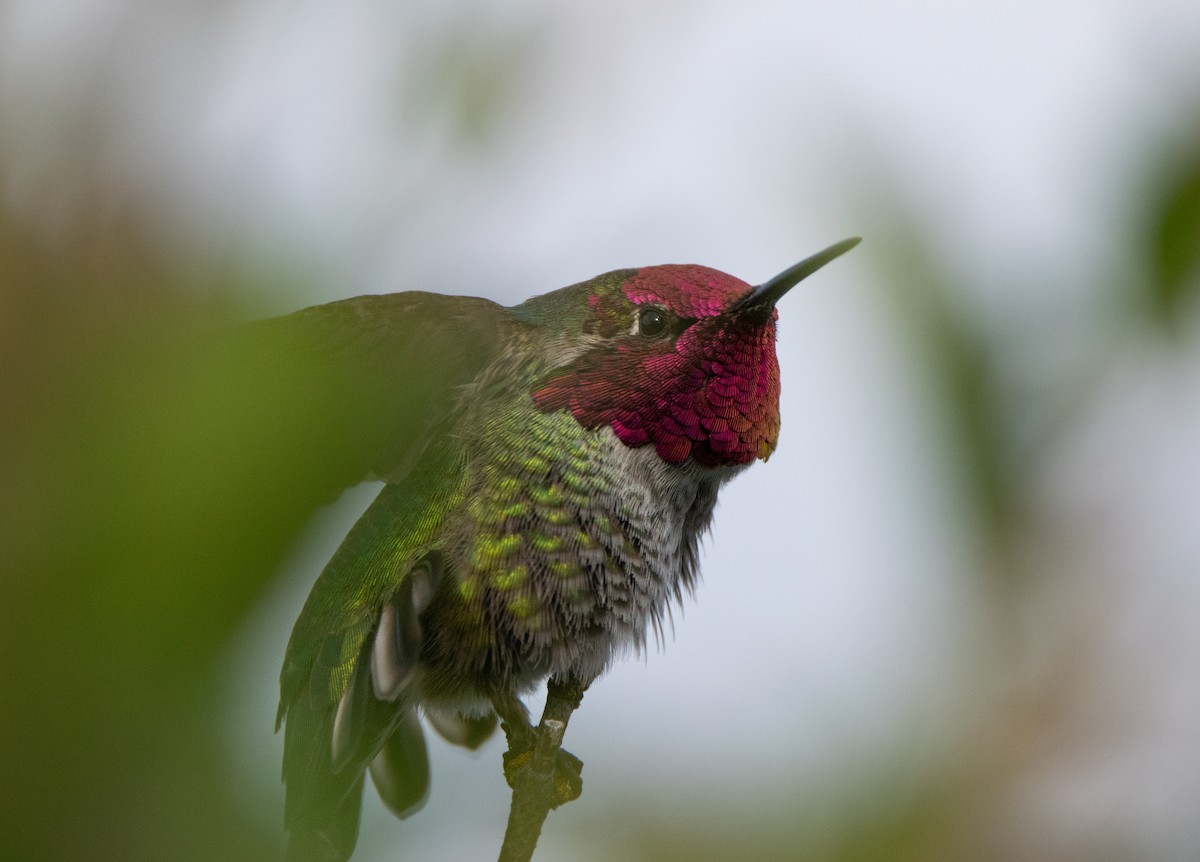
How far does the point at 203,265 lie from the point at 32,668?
24cm

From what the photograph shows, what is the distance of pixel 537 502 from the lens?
2271 millimetres

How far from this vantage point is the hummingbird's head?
→ 2.32 metres

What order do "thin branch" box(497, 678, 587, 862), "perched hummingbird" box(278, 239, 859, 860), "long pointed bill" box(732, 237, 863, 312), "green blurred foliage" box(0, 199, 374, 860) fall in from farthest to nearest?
"perched hummingbird" box(278, 239, 859, 860)
"long pointed bill" box(732, 237, 863, 312)
"thin branch" box(497, 678, 587, 862)
"green blurred foliage" box(0, 199, 374, 860)

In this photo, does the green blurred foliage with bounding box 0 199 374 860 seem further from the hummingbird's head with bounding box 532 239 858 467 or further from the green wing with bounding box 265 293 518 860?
the hummingbird's head with bounding box 532 239 858 467

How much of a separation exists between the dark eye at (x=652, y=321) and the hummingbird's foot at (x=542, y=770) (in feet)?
2.64

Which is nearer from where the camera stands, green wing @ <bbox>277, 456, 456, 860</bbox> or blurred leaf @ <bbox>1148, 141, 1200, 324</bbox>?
blurred leaf @ <bbox>1148, 141, 1200, 324</bbox>

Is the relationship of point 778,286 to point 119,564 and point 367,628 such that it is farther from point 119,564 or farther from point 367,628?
point 119,564

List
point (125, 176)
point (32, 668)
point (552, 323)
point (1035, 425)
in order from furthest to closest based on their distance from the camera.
A: point (552, 323) < point (1035, 425) < point (125, 176) < point (32, 668)

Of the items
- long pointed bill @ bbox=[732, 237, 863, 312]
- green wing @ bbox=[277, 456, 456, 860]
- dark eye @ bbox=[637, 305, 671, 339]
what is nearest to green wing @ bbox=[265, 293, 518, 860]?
green wing @ bbox=[277, 456, 456, 860]

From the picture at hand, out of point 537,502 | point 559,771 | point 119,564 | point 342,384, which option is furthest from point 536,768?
point 119,564

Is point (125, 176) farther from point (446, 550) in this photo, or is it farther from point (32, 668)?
point (446, 550)

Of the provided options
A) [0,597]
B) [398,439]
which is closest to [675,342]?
[398,439]

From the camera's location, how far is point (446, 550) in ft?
7.14

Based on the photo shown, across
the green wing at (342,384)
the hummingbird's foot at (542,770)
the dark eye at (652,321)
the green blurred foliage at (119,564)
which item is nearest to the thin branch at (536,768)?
the hummingbird's foot at (542,770)
